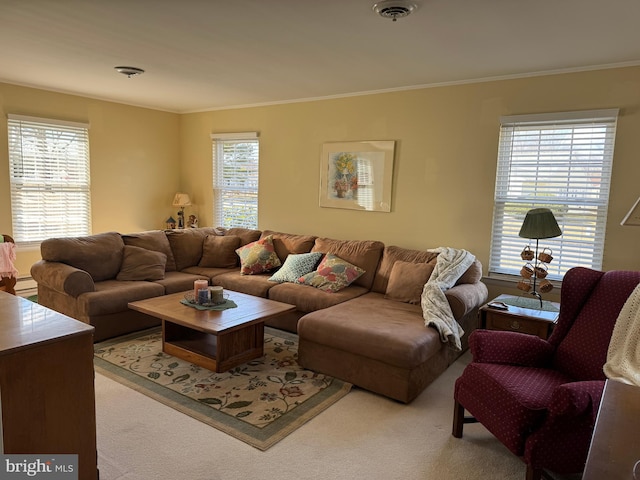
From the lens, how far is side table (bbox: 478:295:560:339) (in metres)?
3.14

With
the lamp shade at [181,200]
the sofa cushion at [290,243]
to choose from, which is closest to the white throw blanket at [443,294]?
the sofa cushion at [290,243]

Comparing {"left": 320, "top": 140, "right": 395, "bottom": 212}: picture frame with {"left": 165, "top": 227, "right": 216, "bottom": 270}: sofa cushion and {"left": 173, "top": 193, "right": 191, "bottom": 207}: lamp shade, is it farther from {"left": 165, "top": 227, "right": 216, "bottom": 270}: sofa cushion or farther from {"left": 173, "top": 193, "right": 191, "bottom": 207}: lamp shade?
{"left": 173, "top": 193, "right": 191, "bottom": 207}: lamp shade

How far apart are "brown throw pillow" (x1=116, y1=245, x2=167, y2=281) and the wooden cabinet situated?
248 centimetres

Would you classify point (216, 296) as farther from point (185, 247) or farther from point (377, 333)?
point (185, 247)

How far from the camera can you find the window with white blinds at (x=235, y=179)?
595 cm

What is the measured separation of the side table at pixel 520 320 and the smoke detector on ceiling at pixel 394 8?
2.11 m

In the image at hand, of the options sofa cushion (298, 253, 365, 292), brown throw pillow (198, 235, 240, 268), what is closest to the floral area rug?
sofa cushion (298, 253, 365, 292)

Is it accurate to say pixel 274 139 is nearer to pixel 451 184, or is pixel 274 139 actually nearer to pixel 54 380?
pixel 451 184

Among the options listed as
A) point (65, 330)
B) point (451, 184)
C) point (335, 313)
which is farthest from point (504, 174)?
point (65, 330)

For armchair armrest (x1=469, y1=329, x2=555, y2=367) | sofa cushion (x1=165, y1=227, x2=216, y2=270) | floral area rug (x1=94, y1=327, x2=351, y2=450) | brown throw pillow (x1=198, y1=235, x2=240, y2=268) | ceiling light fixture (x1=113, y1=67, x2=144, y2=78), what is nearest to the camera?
armchair armrest (x1=469, y1=329, x2=555, y2=367)

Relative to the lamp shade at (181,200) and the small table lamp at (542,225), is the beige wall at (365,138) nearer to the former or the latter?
the lamp shade at (181,200)

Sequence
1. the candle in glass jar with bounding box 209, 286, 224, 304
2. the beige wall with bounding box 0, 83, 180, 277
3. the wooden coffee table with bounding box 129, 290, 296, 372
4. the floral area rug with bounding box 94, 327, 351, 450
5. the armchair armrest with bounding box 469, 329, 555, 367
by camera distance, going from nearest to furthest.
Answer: the armchair armrest with bounding box 469, 329, 555, 367, the floral area rug with bounding box 94, 327, 351, 450, the wooden coffee table with bounding box 129, 290, 296, 372, the candle in glass jar with bounding box 209, 286, 224, 304, the beige wall with bounding box 0, 83, 180, 277

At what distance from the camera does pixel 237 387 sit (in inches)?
123

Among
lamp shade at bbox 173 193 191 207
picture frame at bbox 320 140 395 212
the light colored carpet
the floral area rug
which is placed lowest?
the light colored carpet
